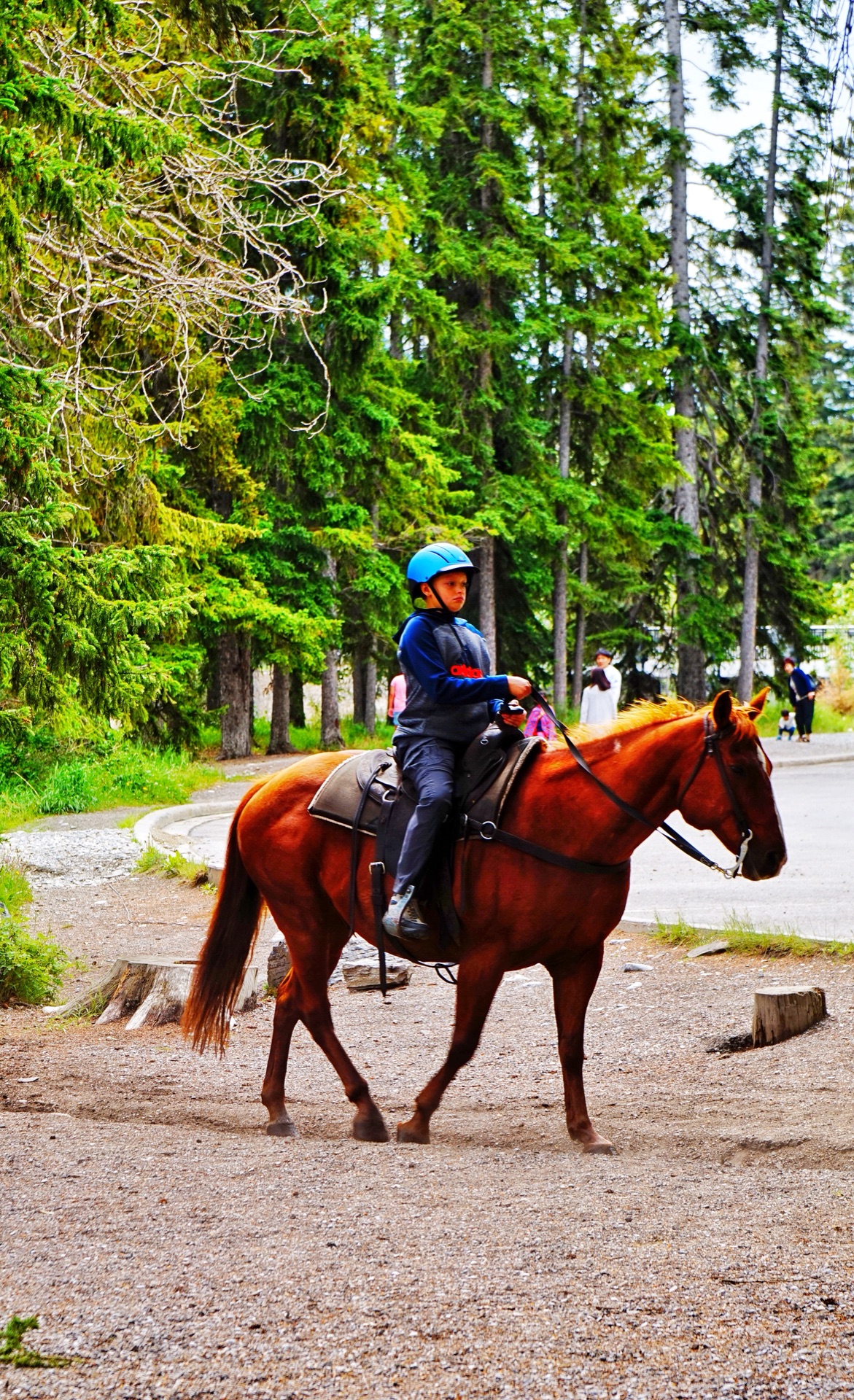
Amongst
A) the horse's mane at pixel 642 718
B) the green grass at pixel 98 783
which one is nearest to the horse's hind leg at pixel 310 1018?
the horse's mane at pixel 642 718

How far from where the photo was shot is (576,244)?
35750 millimetres

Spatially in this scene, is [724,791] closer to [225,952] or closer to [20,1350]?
[225,952]

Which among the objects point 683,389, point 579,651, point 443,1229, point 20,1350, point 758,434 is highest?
point 683,389

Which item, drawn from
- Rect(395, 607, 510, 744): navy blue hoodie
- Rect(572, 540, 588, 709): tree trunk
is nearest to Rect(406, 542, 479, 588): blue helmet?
Rect(395, 607, 510, 744): navy blue hoodie

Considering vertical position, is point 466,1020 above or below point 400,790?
below

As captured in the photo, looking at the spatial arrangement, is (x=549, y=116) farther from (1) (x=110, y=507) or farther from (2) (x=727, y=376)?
(1) (x=110, y=507)

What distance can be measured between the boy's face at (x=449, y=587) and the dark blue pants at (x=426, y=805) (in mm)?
636

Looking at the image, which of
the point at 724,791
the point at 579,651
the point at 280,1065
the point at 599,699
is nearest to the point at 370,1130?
the point at 280,1065

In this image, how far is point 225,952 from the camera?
7047 millimetres

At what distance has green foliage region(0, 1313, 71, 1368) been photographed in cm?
331

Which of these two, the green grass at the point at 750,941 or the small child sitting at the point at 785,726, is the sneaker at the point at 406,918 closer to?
the green grass at the point at 750,941

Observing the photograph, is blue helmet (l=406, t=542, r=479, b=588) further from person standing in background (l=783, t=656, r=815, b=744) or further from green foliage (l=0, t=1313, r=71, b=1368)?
person standing in background (l=783, t=656, r=815, b=744)

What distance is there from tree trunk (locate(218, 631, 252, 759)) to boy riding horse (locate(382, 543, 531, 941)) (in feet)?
69.8

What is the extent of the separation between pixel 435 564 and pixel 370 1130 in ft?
8.42
